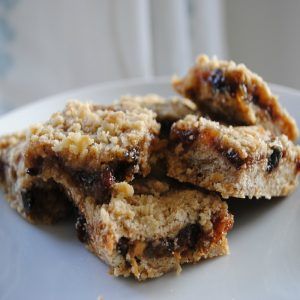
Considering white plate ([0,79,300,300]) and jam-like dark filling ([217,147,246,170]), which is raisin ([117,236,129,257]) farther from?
jam-like dark filling ([217,147,246,170])

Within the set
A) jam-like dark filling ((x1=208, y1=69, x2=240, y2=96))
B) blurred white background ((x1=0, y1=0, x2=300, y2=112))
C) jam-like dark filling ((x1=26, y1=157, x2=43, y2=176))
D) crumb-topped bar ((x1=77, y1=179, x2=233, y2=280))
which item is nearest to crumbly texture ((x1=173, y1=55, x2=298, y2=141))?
jam-like dark filling ((x1=208, y1=69, x2=240, y2=96))

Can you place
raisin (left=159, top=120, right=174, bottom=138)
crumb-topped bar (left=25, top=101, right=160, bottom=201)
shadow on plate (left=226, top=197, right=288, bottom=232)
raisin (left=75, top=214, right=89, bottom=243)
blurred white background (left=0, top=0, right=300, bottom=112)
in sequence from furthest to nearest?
blurred white background (left=0, top=0, right=300, bottom=112) < raisin (left=159, top=120, right=174, bottom=138) < shadow on plate (left=226, top=197, right=288, bottom=232) < raisin (left=75, top=214, right=89, bottom=243) < crumb-topped bar (left=25, top=101, right=160, bottom=201)

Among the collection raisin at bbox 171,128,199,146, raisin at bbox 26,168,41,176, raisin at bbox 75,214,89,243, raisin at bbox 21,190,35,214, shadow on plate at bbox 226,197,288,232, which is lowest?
shadow on plate at bbox 226,197,288,232

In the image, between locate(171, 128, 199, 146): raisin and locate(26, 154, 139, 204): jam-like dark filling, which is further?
locate(171, 128, 199, 146): raisin

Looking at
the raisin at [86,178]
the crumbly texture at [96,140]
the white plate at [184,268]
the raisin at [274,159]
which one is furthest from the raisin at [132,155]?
the raisin at [274,159]

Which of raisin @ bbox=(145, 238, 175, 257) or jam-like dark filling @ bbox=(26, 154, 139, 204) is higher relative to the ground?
jam-like dark filling @ bbox=(26, 154, 139, 204)

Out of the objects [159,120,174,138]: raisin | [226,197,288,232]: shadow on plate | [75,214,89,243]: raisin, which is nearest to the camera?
[75,214,89,243]: raisin

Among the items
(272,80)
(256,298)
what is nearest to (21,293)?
(256,298)

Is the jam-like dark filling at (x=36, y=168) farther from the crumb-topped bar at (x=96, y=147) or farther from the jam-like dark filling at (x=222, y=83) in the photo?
the jam-like dark filling at (x=222, y=83)

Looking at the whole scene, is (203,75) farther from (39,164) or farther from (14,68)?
(14,68)
